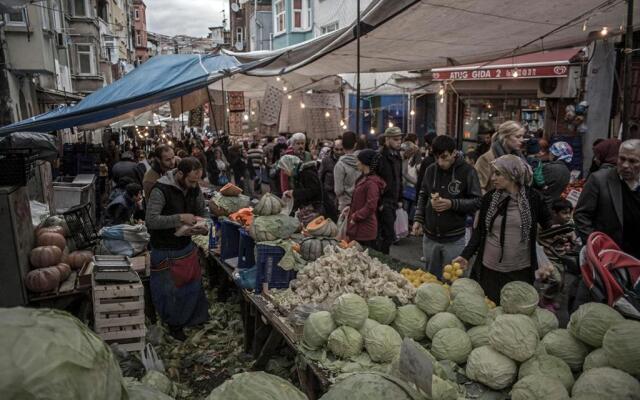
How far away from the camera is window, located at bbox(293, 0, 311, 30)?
25469 mm

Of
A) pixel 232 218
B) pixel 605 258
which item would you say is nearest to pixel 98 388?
pixel 605 258

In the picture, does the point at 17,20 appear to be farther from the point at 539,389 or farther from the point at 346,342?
the point at 539,389

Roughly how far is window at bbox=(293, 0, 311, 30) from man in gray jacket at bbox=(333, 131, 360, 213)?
2096cm

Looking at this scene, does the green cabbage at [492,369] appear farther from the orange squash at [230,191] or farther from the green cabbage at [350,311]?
the orange squash at [230,191]

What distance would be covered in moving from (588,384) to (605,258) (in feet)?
3.64

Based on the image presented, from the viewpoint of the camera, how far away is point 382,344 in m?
3.06

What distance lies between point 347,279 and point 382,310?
563 millimetres

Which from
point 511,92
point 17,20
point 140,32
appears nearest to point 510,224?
point 511,92

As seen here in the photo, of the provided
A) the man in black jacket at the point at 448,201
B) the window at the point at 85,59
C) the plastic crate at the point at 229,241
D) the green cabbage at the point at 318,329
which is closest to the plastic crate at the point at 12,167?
the plastic crate at the point at 229,241

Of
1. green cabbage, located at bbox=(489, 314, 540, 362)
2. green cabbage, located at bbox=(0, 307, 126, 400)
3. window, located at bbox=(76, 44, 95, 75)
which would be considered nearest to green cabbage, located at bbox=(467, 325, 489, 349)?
green cabbage, located at bbox=(489, 314, 540, 362)

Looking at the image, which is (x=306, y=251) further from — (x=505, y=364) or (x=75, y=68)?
(x=75, y=68)

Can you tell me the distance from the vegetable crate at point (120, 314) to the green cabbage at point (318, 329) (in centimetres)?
232

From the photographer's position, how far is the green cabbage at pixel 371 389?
143 cm

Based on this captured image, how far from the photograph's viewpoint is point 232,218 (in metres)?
5.89
